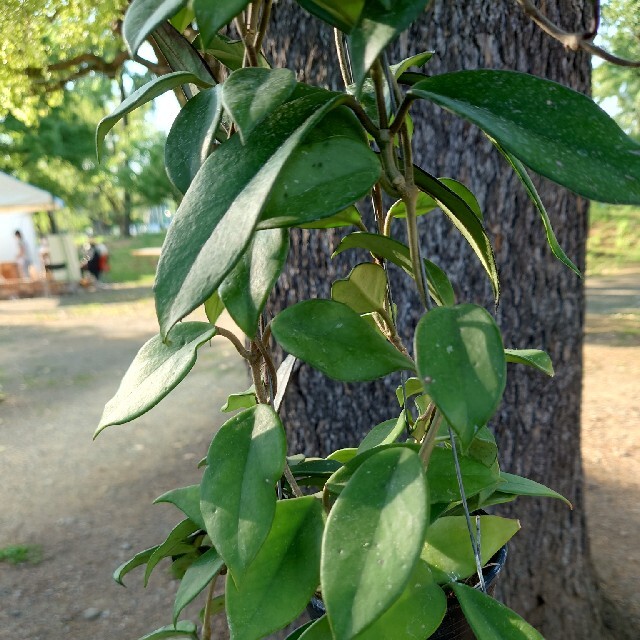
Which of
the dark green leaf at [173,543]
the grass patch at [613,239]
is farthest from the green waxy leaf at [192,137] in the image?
the grass patch at [613,239]

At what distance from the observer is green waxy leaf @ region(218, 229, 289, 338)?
0.41 meters

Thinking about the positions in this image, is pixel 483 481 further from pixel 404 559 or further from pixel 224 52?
pixel 224 52

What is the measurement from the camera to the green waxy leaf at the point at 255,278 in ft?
1.33

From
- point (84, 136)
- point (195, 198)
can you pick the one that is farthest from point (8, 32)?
point (84, 136)

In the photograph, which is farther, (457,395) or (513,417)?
(513,417)

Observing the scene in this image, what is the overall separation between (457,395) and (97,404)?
381cm

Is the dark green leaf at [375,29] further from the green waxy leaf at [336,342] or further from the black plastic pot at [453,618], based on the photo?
the black plastic pot at [453,618]

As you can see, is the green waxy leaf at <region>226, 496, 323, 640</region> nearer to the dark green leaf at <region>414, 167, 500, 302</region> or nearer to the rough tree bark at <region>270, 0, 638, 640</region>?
the dark green leaf at <region>414, 167, 500, 302</region>

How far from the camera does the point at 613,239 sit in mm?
9062

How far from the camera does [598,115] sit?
0.36m

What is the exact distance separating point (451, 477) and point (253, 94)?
12.0 inches

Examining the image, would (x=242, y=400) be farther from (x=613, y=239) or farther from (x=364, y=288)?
(x=613, y=239)

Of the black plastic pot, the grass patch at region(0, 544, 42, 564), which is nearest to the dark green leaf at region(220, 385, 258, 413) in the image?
the black plastic pot

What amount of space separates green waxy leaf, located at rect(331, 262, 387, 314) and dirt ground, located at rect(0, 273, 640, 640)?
4.81 ft
